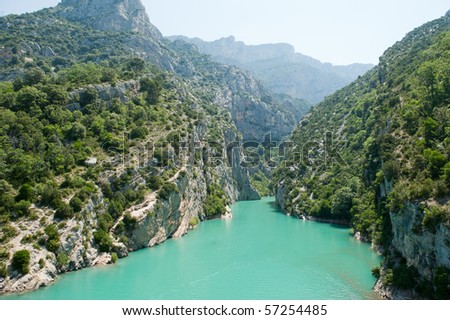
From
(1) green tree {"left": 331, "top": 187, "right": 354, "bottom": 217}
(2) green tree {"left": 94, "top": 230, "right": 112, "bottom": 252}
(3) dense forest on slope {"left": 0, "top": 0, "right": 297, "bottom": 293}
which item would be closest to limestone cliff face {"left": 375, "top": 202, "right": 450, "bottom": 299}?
(2) green tree {"left": 94, "top": 230, "right": 112, "bottom": 252}

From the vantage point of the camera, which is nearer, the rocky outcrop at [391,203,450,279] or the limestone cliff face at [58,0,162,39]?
the rocky outcrop at [391,203,450,279]

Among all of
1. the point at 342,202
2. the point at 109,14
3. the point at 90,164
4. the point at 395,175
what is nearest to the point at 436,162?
the point at 395,175

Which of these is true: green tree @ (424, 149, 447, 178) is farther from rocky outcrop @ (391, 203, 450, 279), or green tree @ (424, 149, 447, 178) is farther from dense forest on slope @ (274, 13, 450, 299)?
rocky outcrop @ (391, 203, 450, 279)

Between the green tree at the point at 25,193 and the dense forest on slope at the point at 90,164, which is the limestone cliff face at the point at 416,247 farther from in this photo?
the green tree at the point at 25,193

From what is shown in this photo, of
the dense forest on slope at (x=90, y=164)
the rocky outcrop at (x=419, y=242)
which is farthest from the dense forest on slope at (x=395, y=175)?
the dense forest on slope at (x=90, y=164)

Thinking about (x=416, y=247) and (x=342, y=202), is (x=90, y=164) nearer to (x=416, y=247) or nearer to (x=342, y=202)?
(x=416, y=247)

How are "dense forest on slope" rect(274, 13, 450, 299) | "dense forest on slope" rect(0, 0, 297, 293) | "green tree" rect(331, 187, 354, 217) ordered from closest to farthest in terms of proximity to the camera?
"dense forest on slope" rect(274, 13, 450, 299) → "dense forest on slope" rect(0, 0, 297, 293) → "green tree" rect(331, 187, 354, 217)

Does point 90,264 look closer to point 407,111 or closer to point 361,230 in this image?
point 361,230
